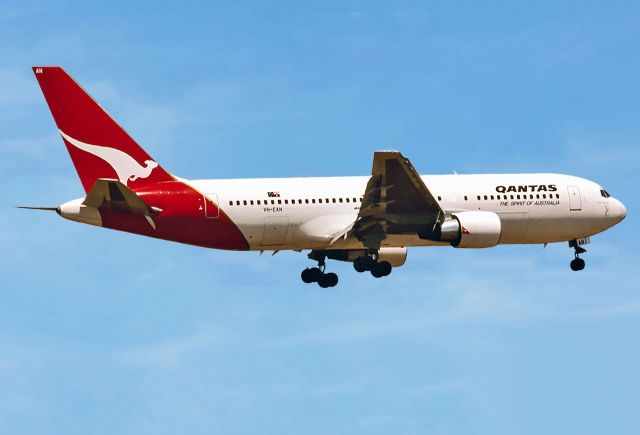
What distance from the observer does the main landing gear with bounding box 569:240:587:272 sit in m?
66.4

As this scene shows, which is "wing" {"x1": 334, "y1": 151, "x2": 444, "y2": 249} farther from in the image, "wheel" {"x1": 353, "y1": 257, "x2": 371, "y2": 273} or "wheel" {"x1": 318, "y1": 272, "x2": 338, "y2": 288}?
"wheel" {"x1": 318, "y1": 272, "x2": 338, "y2": 288}

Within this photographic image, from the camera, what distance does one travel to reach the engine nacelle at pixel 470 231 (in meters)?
60.0

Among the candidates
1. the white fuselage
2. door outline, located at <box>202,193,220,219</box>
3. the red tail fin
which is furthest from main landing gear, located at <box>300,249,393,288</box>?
the red tail fin

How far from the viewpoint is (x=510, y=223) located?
63469mm

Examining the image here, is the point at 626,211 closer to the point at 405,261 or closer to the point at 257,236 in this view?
the point at 405,261

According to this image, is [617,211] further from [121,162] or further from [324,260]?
[121,162]

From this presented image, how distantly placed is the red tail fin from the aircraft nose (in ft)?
73.7

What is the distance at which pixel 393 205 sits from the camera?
5956 cm

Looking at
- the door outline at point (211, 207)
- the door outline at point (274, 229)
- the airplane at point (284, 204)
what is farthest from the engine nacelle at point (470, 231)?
the door outline at point (211, 207)

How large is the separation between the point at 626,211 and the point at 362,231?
15.3m

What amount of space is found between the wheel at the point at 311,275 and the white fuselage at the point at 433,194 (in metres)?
3.58

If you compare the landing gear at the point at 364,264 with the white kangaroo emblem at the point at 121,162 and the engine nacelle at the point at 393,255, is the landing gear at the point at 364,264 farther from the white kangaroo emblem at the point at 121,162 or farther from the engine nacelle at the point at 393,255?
the white kangaroo emblem at the point at 121,162

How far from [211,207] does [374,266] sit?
8644 millimetres

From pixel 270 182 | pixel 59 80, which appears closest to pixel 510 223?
pixel 270 182
